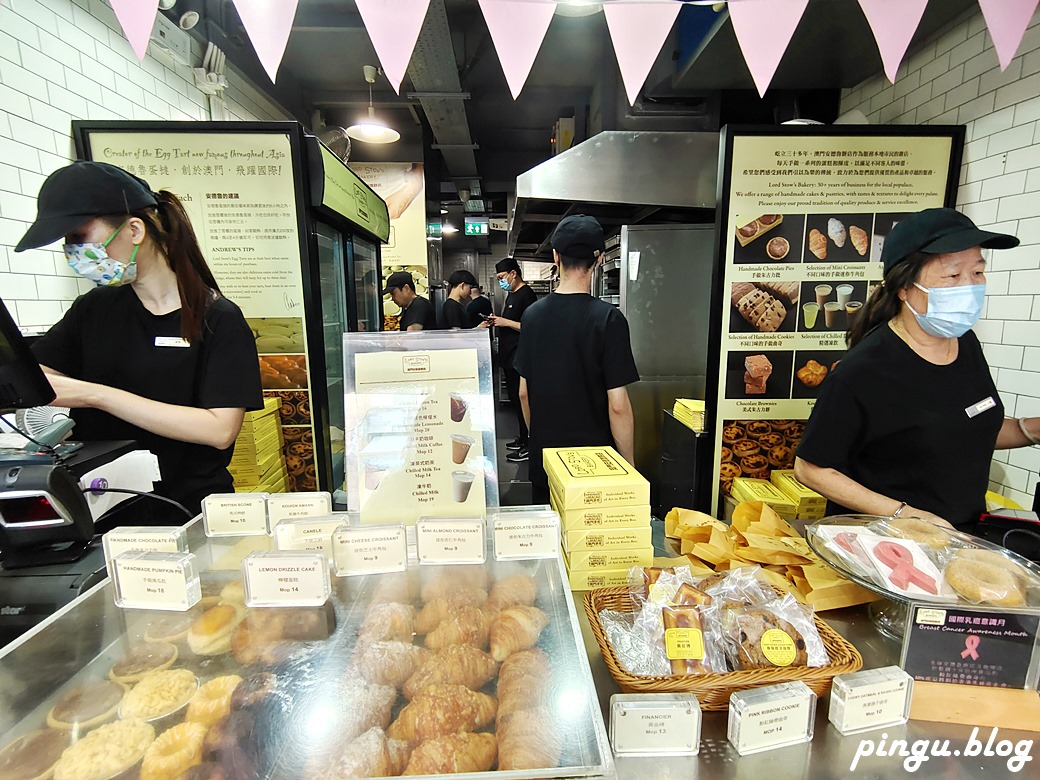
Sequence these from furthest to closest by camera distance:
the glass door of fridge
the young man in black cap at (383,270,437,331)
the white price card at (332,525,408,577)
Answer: the young man in black cap at (383,270,437,331) < the glass door of fridge < the white price card at (332,525,408,577)

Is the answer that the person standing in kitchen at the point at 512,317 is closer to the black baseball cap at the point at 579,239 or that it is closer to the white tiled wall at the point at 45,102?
the black baseball cap at the point at 579,239

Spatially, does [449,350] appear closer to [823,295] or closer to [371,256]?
[823,295]

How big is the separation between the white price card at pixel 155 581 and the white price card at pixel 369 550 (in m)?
0.24

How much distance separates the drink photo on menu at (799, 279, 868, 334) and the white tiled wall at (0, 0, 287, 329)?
12.4 feet

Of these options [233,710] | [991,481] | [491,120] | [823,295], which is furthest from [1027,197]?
[491,120]

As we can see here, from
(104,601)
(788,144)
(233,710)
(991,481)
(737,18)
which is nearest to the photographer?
(233,710)

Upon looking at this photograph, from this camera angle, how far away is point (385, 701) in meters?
0.72

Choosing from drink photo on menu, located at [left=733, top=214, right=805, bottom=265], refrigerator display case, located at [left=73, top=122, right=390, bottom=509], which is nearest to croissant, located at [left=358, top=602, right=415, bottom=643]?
refrigerator display case, located at [left=73, top=122, right=390, bottom=509]

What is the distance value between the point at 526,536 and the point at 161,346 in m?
1.24

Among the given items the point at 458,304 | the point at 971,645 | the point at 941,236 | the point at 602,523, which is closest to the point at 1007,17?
the point at 941,236

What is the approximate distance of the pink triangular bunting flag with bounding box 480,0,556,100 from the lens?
4.68 ft

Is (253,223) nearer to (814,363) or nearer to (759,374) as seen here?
(759,374)

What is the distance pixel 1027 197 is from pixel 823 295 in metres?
0.85

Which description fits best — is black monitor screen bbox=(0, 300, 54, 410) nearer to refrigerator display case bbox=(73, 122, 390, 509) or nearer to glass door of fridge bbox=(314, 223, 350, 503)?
refrigerator display case bbox=(73, 122, 390, 509)
